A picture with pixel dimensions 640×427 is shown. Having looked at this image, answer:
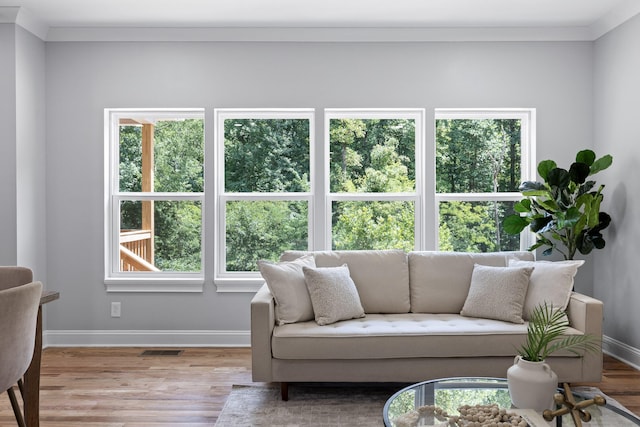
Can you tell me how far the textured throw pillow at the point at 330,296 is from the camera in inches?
137

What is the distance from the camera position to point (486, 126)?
4.77 metres

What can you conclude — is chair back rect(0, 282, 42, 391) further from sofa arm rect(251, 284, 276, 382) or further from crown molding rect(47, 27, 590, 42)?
crown molding rect(47, 27, 590, 42)

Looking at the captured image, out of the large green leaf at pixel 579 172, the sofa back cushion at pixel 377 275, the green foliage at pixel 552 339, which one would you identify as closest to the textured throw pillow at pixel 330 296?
the sofa back cushion at pixel 377 275

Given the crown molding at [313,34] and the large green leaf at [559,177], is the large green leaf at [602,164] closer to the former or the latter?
the large green leaf at [559,177]

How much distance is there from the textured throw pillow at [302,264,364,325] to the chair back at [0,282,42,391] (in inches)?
69.0

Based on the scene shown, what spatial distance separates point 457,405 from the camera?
7.36ft

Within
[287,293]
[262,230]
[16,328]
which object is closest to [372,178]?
[262,230]

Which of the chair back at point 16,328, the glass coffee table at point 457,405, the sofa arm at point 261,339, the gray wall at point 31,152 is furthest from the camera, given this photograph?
the gray wall at point 31,152

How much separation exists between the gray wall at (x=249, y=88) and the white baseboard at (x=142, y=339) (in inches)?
0.6

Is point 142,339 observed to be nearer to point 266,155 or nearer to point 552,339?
point 266,155

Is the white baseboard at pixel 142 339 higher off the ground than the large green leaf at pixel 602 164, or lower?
lower

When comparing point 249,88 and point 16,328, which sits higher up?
point 249,88

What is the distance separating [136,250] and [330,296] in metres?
2.13

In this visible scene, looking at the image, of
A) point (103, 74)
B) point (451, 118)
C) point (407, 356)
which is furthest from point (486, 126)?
point (103, 74)
